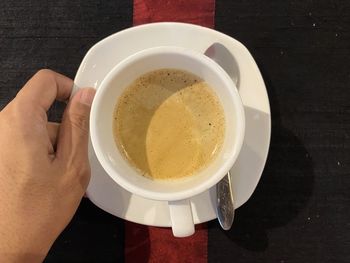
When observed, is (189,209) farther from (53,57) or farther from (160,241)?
(53,57)

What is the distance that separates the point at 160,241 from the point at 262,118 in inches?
12.2

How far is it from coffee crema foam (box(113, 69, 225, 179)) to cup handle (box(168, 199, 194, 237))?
0.09 meters

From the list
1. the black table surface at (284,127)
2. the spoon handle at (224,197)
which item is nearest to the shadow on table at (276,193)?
the black table surface at (284,127)

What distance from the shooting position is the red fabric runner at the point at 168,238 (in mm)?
877

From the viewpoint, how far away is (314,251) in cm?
88

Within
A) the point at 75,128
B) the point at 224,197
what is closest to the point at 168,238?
the point at 224,197

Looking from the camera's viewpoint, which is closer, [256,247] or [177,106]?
[177,106]

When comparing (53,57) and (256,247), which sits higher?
(53,57)

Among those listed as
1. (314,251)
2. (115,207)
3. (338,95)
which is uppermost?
(338,95)

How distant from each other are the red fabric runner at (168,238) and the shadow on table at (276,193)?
6 centimetres

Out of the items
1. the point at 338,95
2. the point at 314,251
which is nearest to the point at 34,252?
the point at 314,251

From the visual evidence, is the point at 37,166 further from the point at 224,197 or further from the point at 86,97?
the point at 224,197

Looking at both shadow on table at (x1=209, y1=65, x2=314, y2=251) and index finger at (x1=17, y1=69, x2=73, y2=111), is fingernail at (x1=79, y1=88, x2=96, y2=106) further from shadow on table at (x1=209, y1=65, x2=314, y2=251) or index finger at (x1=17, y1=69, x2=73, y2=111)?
shadow on table at (x1=209, y1=65, x2=314, y2=251)

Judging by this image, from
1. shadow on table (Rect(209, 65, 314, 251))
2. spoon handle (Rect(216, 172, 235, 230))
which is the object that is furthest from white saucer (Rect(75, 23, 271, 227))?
shadow on table (Rect(209, 65, 314, 251))
